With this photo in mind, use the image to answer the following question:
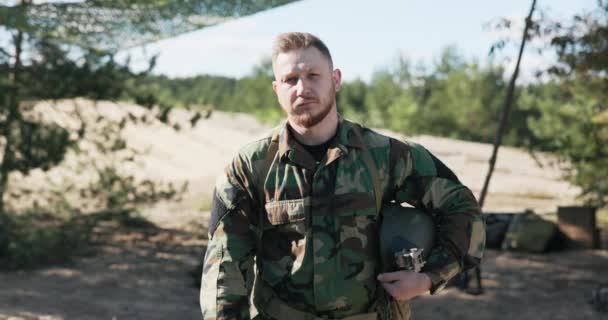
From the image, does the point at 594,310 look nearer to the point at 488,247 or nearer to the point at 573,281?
the point at 573,281

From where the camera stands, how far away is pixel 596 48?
7.30m

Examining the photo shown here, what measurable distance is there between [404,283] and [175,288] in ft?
18.7

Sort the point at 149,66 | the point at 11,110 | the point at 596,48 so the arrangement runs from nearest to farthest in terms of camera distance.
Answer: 1. the point at 596,48
2. the point at 11,110
3. the point at 149,66

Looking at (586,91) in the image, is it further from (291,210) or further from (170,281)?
(291,210)

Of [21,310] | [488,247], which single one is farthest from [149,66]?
[488,247]

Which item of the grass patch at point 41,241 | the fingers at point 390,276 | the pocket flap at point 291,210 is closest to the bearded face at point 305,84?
the pocket flap at point 291,210

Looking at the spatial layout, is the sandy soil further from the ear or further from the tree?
the ear

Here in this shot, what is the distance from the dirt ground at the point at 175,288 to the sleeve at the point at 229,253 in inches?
173

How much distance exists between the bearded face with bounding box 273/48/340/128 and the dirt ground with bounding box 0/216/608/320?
4.61 m

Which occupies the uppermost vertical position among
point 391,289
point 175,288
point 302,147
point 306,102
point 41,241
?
point 306,102

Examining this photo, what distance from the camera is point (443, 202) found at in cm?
229

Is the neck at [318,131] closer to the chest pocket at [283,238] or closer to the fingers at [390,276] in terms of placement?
the chest pocket at [283,238]

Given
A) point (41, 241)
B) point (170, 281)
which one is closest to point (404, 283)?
point (170, 281)

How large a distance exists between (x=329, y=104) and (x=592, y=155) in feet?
27.0
